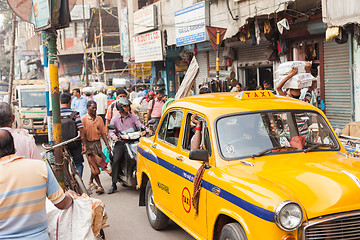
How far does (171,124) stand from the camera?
224 inches

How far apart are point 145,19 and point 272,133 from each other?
18.2 meters

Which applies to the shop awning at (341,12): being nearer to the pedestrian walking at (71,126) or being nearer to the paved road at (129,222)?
the paved road at (129,222)

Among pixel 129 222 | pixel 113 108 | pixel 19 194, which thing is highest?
pixel 113 108

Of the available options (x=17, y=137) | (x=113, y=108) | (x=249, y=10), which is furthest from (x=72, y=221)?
(x=249, y=10)

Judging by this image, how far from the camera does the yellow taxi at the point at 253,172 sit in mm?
3297

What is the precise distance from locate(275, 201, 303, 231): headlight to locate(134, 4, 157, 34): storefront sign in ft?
60.1

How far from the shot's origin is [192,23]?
16797 millimetres

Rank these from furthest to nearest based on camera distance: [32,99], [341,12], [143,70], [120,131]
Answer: [143,70] → [32,99] → [341,12] → [120,131]

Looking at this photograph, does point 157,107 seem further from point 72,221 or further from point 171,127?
point 72,221

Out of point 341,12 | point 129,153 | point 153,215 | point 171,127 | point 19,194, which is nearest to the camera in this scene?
point 19,194

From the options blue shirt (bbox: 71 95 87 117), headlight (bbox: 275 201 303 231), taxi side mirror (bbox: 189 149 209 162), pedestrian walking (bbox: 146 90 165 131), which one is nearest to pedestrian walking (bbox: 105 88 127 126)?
pedestrian walking (bbox: 146 90 165 131)

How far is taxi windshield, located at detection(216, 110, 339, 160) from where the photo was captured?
172 inches

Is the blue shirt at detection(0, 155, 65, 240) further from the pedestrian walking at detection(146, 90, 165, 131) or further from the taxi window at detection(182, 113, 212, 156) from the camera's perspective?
the pedestrian walking at detection(146, 90, 165, 131)

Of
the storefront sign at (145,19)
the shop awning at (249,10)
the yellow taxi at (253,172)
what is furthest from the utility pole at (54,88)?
the storefront sign at (145,19)
